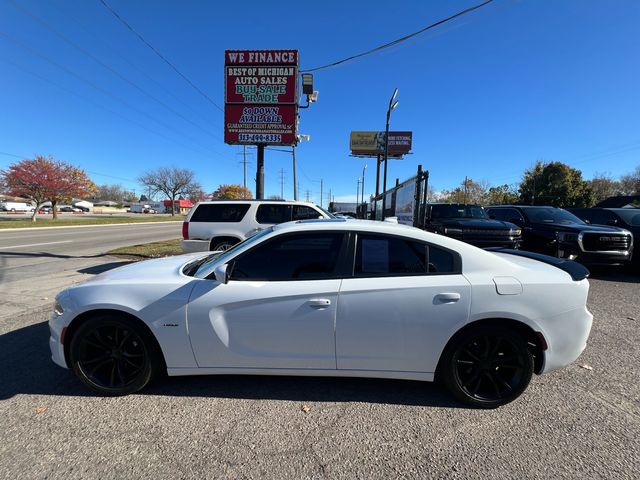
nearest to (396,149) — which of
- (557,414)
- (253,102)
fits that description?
(253,102)

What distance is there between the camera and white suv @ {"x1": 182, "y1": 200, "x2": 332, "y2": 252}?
8.16m

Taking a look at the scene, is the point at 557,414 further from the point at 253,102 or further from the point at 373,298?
the point at 253,102

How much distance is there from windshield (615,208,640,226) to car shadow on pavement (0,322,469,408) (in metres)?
9.74

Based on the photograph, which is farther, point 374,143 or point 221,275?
point 374,143

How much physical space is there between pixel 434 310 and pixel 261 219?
20.5 feet

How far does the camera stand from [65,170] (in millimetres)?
37156

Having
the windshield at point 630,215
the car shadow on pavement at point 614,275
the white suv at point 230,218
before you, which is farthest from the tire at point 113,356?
the windshield at point 630,215

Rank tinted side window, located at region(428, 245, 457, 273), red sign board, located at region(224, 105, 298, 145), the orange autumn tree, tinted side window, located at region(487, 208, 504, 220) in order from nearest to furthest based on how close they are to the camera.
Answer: tinted side window, located at region(428, 245, 457, 273) → tinted side window, located at region(487, 208, 504, 220) → red sign board, located at region(224, 105, 298, 145) → the orange autumn tree

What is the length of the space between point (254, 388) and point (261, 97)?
38.5 ft

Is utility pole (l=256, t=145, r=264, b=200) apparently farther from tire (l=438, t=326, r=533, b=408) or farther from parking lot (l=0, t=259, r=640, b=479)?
tire (l=438, t=326, r=533, b=408)

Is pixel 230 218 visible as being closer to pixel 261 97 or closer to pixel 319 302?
pixel 319 302

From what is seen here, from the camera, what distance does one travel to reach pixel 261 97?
12531 mm

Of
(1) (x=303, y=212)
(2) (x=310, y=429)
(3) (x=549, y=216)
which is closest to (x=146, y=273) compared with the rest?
(2) (x=310, y=429)

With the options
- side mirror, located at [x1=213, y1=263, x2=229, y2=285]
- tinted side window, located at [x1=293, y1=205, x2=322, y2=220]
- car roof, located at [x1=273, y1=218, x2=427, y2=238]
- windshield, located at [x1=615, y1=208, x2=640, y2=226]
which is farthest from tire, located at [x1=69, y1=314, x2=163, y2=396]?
windshield, located at [x1=615, y1=208, x2=640, y2=226]
